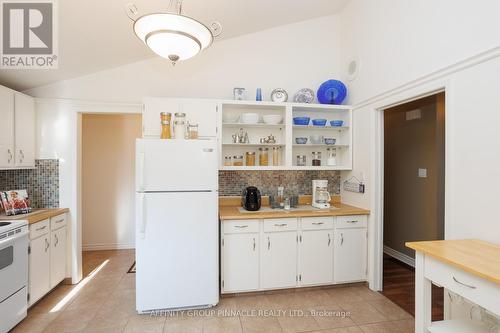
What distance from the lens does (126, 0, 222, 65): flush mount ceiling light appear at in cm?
143

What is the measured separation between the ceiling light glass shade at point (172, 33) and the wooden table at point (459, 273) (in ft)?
6.08

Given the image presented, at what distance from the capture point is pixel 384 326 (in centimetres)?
218

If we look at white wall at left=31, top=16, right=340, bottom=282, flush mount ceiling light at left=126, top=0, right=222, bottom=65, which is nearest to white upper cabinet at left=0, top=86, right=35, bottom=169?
white wall at left=31, top=16, right=340, bottom=282

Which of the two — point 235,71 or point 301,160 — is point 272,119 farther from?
point 235,71

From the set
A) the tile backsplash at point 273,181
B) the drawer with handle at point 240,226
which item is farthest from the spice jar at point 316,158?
the drawer with handle at point 240,226

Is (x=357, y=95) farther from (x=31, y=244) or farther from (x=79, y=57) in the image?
(x=31, y=244)

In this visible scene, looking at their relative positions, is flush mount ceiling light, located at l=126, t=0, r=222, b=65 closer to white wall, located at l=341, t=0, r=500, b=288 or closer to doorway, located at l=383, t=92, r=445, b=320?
white wall, located at l=341, t=0, r=500, b=288

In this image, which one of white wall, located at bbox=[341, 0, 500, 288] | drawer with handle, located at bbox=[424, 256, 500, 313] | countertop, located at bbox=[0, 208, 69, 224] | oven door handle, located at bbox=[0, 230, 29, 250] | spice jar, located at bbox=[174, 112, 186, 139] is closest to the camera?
drawer with handle, located at bbox=[424, 256, 500, 313]

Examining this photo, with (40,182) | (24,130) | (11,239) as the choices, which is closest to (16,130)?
(24,130)

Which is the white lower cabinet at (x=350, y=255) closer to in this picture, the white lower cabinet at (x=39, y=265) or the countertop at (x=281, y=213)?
the countertop at (x=281, y=213)

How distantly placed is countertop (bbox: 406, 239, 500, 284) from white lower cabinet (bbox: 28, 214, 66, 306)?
318 centimetres

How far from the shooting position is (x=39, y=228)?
8.09ft

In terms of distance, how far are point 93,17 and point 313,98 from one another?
8.17ft

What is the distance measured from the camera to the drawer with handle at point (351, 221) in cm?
283
